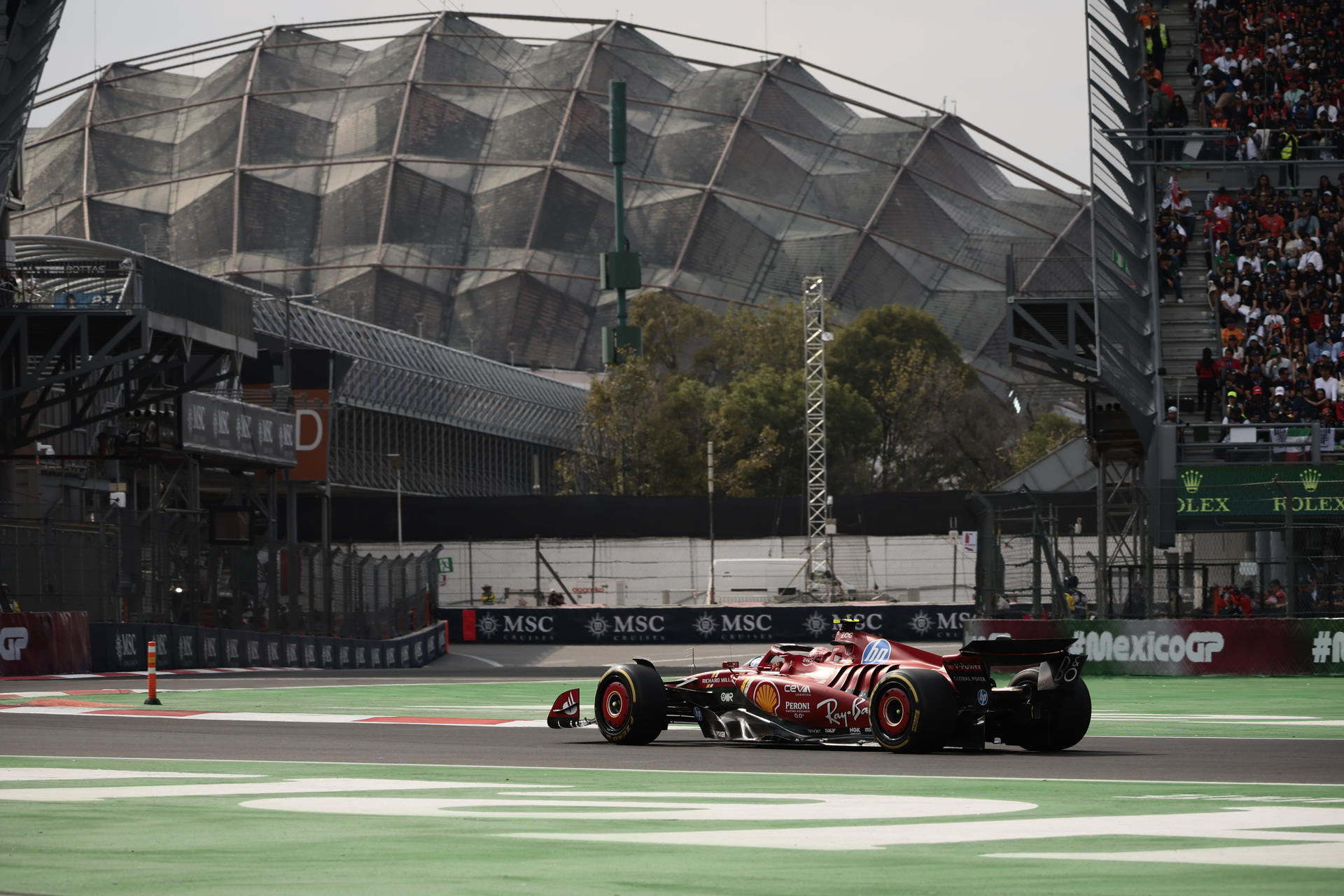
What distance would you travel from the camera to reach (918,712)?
1340cm

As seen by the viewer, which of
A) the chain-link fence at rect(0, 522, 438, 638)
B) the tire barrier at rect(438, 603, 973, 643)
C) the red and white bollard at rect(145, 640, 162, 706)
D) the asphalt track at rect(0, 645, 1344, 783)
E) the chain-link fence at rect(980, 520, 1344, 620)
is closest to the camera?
the asphalt track at rect(0, 645, 1344, 783)

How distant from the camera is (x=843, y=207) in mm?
118125

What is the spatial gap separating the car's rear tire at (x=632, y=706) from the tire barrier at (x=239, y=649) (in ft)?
53.6

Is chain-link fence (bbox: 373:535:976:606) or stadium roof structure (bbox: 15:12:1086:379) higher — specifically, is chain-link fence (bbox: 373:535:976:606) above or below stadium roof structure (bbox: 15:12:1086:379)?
below

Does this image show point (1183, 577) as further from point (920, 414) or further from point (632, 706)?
point (920, 414)

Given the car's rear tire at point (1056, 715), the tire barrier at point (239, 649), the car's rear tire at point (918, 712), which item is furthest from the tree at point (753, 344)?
the car's rear tire at point (918, 712)

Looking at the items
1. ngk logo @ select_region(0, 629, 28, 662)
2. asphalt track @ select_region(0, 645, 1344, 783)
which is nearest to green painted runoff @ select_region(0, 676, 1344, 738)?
asphalt track @ select_region(0, 645, 1344, 783)

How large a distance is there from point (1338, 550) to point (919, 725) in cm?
1889

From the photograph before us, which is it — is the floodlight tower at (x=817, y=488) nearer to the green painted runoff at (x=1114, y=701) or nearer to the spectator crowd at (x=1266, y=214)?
the spectator crowd at (x=1266, y=214)

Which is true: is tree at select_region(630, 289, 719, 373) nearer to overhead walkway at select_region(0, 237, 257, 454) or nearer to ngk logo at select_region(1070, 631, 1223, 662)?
overhead walkway at select_region(0, 237, 257, 454)

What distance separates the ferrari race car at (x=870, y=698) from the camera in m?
13.6

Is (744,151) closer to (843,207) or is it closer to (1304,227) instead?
(843,207)

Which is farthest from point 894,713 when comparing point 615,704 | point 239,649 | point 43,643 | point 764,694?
point 239,649

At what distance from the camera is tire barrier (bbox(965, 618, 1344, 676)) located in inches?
1193
